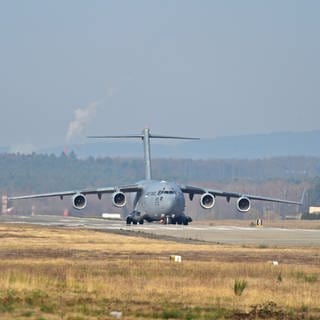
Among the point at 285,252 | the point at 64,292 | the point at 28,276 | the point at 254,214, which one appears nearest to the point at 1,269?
the point at 28,276

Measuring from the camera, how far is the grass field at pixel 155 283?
25656 mm

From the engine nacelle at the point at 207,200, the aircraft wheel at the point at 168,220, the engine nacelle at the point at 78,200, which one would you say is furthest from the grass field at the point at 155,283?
the engine nacelle at the point at 207,200

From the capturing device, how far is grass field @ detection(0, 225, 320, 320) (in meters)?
25.7

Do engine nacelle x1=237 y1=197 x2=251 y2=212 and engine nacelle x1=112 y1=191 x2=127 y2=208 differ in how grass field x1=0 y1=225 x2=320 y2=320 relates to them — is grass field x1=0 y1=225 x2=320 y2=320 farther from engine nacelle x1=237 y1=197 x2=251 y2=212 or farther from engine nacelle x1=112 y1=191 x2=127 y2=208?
engine nacelle x1=237 y1=197 x2=251 y2=212

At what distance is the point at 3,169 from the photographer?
177875mm

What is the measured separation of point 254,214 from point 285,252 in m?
99.9

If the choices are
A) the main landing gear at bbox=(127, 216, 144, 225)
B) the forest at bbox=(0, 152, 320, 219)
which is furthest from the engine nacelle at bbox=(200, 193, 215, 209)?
the forest at bbox=(0, 152, 320, 219)

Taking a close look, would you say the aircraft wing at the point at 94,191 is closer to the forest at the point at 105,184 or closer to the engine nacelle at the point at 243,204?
the engine nacelle at the point at 243,204

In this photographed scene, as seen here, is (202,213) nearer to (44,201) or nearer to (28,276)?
(44,201)

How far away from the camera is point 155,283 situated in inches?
1238

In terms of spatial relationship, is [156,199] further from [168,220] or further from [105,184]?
[105,184]

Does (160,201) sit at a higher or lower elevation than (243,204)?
lower

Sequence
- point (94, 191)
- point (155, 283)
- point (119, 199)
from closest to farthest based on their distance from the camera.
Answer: point (155, 283), point (119, 199), point (94, 191)

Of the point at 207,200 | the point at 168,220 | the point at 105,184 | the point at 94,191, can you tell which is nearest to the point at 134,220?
the point at 168,220
